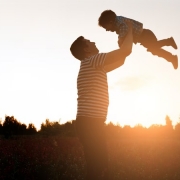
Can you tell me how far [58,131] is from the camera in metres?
26.5

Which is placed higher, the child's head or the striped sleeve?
the child's head

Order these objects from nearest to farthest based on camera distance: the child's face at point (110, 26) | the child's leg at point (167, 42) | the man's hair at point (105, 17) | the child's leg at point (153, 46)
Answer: the child's face at point (110, 26) < the man's hair at point (105, 17) < the child's leg at point (153, 46) < the child's leg at point (167, 42)

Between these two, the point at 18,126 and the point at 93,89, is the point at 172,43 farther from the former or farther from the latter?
the point at 18,126

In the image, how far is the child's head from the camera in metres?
4.34

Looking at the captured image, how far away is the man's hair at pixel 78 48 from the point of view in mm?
3119

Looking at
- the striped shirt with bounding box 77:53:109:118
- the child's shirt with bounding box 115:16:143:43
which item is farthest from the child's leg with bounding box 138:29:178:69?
the striped shirt with bounding box 77:53:109:118

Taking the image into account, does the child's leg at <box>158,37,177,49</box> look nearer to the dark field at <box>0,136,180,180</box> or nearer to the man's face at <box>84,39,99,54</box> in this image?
the man's face at <box>84,39,99,54</box>

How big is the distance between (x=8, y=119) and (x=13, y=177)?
85.6 ft

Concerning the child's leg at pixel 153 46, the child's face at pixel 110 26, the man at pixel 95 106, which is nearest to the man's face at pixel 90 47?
the man at pixel 95 106

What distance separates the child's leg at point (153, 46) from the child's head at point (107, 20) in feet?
3.05

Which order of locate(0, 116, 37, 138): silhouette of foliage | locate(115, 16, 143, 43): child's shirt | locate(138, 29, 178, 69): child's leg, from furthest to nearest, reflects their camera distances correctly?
locate(0, 116, 37, 138): silhouette of foliage → locate(138, 29, 178, 69): child's leg → locate(115, 16, 143, 43): child's shirt

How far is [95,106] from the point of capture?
8.63ft

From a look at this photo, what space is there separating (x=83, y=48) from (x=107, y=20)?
5.41 ft

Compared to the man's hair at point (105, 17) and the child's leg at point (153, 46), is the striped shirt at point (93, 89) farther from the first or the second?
the child's leg at point (153, 46)
